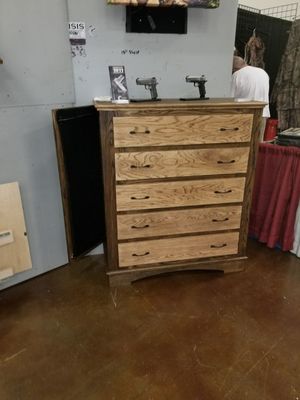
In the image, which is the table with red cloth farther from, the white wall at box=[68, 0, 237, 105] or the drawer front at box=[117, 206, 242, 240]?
the white wall at box=[68, 0, 237, 105]

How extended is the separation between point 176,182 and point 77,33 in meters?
1.04

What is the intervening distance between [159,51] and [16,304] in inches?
69.9

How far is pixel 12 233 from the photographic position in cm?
176

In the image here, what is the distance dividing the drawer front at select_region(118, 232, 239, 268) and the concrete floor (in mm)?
182

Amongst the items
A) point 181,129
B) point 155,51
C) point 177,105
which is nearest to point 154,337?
point 181,129

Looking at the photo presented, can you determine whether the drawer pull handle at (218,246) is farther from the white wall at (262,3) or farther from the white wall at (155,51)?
the white wall at (262,3)

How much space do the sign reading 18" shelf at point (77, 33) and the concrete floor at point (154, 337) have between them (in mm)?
1457

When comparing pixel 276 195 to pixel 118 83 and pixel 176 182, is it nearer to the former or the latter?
→ pixel 176 182

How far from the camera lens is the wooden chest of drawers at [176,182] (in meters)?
1.58

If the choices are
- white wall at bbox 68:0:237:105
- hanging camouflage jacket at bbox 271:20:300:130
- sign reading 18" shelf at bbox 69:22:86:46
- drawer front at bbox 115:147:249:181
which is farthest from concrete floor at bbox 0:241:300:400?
hanging camouflage jacket at bbox 271:20:300:130

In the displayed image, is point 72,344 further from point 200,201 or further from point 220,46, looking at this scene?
point 220,46

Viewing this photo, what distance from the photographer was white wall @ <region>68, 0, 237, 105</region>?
1.77 m

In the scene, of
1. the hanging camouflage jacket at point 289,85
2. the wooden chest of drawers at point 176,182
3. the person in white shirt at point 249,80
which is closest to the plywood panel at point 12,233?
the wooden chest of drawers at point 176,182

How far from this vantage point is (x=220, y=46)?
6.48ft
